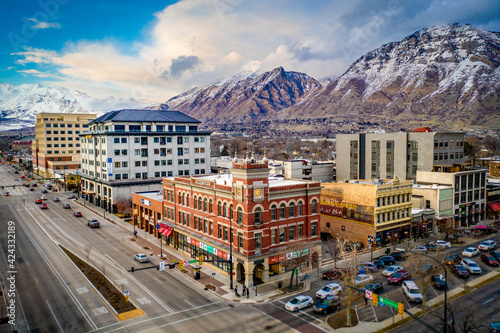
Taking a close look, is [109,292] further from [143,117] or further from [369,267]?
[143,117]

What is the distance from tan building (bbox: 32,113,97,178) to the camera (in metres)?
170

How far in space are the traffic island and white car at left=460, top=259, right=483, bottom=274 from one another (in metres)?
46.3

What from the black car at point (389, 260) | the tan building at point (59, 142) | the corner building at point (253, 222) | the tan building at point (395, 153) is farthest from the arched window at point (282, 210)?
the tan building at point (59, 142)

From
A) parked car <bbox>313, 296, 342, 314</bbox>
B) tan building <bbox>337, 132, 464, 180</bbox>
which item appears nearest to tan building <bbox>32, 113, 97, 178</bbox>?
tan building <bbox>337, 132, 464, 180</bbox>

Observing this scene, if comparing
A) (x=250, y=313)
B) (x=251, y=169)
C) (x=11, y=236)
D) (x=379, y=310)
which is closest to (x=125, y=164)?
(x=11, y=236)

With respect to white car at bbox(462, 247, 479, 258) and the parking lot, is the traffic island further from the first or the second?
white car at bbox(462, 247, 479, 258)

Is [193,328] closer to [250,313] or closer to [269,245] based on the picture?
[250,313]

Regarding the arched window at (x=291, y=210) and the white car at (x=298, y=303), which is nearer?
the white car at (x=298, y=303)

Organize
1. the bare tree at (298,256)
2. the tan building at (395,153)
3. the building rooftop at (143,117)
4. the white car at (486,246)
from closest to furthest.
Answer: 1. the bare tree at (298,256)
2. the white car at (486,246)
3. the tan building at (395,153)
4. the building rooftop at (143,117)

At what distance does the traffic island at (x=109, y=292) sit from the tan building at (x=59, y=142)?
125m

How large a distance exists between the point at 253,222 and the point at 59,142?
158 meters

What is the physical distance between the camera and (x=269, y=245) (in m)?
50.7

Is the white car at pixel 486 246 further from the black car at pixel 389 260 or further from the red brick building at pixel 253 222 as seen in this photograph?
the red brick building at pixel 253 222

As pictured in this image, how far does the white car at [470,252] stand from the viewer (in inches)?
2373
